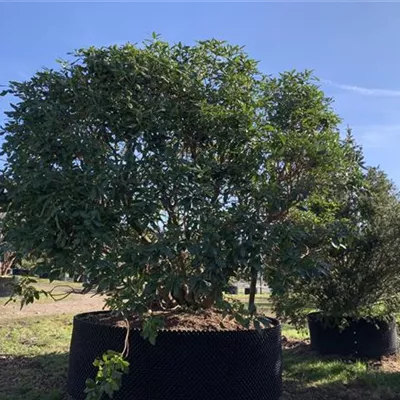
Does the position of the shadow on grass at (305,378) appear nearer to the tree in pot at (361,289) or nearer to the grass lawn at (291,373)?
the grass lawn at (291,373)

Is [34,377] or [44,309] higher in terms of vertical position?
[44,309]

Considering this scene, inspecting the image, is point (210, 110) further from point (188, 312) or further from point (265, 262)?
point (188, 312)

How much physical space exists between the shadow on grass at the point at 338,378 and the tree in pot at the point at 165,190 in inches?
40.7

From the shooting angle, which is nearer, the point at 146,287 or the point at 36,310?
the point at 146,287

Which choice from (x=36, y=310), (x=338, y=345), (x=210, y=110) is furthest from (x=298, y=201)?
(x=36, y=310)

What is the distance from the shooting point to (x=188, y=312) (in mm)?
5602

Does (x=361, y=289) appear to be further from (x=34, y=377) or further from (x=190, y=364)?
(x=34, y=377)

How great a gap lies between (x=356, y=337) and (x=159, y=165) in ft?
16.3

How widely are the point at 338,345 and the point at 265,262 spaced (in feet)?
13.8

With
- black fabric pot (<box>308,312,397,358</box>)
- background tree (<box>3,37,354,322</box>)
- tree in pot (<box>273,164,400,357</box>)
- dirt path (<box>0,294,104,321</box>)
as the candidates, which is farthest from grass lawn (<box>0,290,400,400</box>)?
dirt path (<box>0,294,104,321</box>)

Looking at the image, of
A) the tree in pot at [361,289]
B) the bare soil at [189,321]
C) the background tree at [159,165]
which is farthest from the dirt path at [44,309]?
the background tree at [159,165]

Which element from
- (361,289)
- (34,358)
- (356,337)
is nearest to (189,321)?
(34,358)

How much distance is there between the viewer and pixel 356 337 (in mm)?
7793

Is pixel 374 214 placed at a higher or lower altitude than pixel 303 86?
lower
